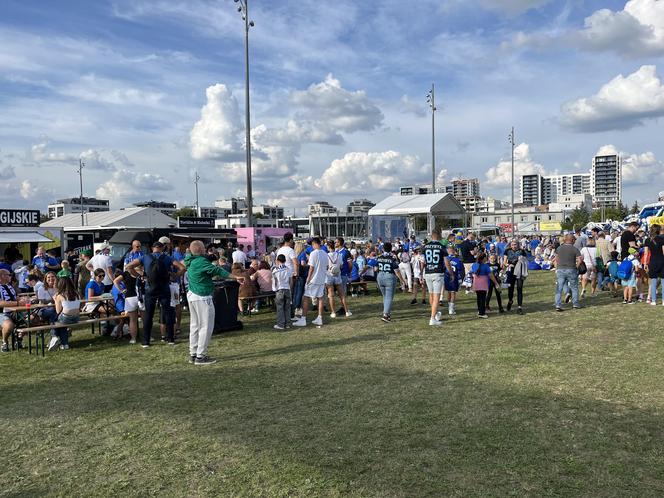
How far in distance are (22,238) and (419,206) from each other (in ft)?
64.5

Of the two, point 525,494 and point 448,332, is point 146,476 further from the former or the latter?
point 448,332

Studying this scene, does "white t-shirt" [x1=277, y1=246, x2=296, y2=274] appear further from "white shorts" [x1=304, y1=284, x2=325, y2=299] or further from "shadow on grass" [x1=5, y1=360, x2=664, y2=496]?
"shadow on grass" [x1=5, y1=360, x2=664, y2=496]

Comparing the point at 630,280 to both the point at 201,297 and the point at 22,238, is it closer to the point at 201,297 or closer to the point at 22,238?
the point at 201,297

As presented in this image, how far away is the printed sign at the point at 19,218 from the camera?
21891 mm

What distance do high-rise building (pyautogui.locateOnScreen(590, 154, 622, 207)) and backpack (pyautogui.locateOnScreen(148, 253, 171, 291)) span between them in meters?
207

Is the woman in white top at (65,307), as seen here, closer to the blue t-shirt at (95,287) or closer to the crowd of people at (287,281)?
the crowd of people at (287,281)

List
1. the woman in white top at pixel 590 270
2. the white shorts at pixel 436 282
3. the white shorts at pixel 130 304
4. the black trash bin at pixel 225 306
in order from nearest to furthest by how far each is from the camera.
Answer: the white shorts at pixel 130 304 < the white shorts at pixel 436 282 < the black trash bin at pixel 225 306 < the woman in white top at pixel 590 270

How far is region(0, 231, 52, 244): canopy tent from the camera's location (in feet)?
64.7

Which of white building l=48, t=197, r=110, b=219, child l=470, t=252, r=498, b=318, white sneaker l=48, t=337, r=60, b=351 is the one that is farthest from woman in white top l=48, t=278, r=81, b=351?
white building l=48, t=197, r=110, b=219

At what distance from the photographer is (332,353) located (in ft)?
24.4

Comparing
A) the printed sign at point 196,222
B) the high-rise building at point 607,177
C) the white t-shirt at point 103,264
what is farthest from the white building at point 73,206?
the high-rise building at point 607,177

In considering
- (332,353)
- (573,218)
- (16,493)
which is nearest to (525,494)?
(16,493)

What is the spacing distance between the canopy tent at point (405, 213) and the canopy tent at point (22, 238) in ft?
56.4

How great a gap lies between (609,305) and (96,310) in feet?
35.3
